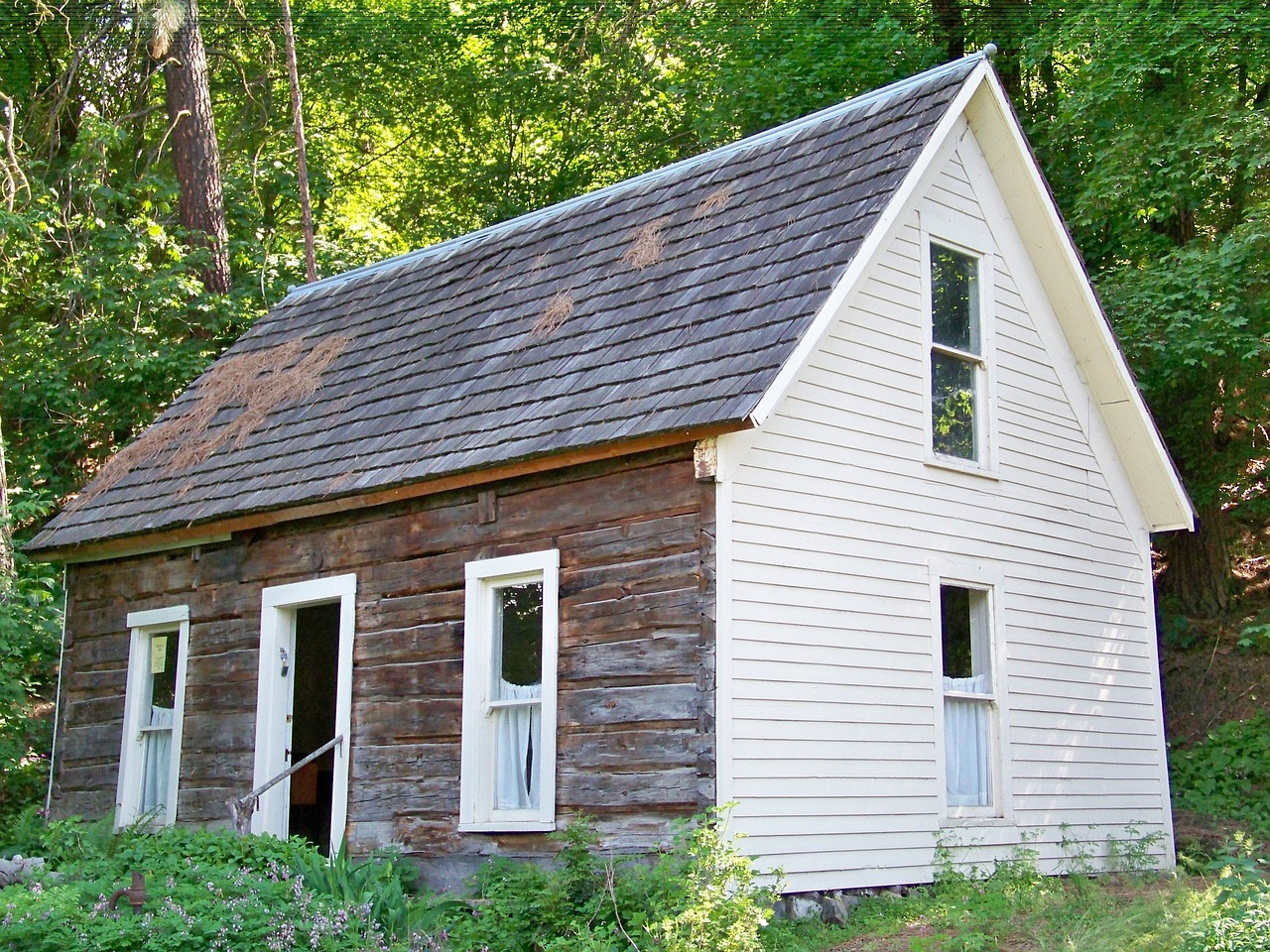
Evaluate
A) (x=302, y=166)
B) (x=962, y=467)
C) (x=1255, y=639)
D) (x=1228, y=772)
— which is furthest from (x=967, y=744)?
(x=302, y=166)

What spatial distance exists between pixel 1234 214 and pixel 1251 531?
3.93 m

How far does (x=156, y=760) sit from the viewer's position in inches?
532

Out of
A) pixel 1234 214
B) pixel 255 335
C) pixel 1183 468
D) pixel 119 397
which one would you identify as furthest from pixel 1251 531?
pixel 119 397

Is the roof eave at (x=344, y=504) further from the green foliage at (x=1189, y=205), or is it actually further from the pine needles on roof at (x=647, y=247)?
the green foliage at (x=1189, y=205)

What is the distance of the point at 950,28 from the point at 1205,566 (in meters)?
9.71

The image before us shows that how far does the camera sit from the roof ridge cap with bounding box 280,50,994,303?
Result: 12.3 m

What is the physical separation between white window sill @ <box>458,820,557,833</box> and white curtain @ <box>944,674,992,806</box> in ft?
10.2

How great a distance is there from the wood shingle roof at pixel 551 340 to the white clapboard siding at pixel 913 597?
639mm

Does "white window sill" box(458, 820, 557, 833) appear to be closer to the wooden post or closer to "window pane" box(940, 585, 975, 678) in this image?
"window pane" box(940, 585, 975, 678)

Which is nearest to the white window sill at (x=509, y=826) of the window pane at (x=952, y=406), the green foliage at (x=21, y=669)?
the window pane at (x=952, y=406)

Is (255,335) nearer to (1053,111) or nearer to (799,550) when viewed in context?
(799,550)

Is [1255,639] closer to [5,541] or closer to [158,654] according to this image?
[158,654]

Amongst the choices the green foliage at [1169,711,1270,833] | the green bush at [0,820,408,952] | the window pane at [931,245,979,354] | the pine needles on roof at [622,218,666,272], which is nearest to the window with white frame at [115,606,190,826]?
the green bush at [0,820,408,952]

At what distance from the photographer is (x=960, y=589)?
11.6m
